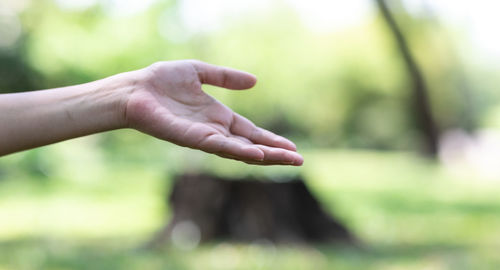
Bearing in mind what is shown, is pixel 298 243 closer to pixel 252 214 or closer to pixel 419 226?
pixel 252 214

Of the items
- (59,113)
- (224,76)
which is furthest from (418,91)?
(59,113)

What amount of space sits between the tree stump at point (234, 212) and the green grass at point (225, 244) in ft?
0.56

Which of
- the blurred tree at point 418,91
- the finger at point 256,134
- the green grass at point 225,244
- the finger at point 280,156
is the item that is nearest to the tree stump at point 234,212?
the green grass at point 225,244

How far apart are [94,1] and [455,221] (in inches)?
334

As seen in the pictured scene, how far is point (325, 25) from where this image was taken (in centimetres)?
→ 2402

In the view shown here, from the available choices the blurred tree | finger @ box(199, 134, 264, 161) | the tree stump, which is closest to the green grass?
the tree stump

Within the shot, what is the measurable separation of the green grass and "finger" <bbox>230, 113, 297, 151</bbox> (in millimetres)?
2640

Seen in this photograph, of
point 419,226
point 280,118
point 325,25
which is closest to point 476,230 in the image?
point 419,226

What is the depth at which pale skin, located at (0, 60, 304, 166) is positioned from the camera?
2021 mm

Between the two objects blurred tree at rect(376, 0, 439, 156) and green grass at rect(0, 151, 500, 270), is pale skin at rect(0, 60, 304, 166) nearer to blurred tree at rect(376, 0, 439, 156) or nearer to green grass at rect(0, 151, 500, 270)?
green grass at rect(0, 151, 500, 270)

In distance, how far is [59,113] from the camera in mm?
2084

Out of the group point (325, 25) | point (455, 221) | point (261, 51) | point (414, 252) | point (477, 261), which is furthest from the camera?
point (325, 25)

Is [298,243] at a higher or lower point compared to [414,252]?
lower

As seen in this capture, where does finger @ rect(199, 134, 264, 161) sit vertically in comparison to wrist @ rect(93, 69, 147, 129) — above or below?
above
